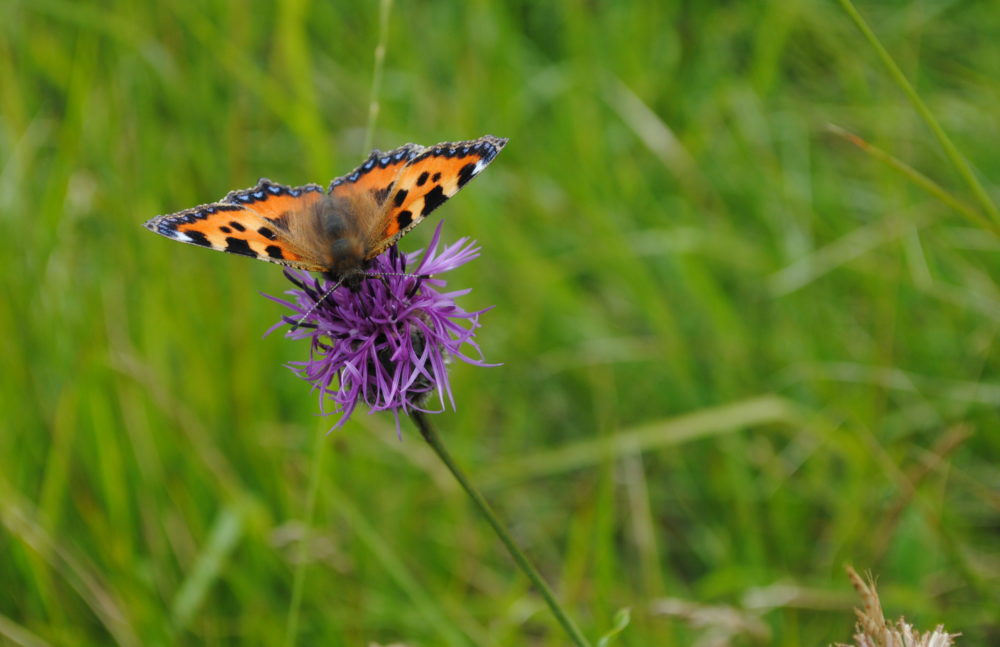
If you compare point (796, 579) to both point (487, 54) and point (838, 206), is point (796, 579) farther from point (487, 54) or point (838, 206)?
point (487, 54)

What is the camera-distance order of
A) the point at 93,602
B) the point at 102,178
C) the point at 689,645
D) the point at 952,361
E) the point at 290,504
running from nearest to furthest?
the point at 93,602, the point at 689,645, the point at 290,504, the point at 952,361, the point at 102,178

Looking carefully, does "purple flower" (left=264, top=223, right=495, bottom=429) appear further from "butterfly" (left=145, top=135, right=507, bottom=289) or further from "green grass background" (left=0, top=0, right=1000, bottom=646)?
"green grass background" (left=0, top=0, right=1000, bottom=646)

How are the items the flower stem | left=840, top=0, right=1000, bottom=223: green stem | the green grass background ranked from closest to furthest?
1. the flower stem
2. left=840, top=0, right=1000, bottom=223: green stem
3. the green grass background

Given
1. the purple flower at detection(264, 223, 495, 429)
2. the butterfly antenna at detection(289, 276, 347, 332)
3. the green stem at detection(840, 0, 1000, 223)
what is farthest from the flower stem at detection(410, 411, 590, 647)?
the green stem at detection(840, 0, 1000, 223)

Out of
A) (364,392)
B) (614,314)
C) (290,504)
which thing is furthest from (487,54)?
(364,392)

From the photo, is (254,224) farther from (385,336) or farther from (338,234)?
(385,336)

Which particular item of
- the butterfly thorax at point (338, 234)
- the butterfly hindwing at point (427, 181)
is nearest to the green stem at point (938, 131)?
the butterfly hindwing at point (427, 181)
